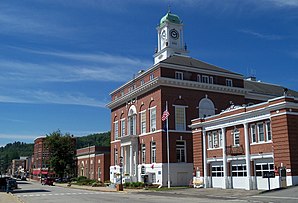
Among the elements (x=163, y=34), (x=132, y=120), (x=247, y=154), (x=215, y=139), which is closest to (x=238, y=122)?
(x=247, y=154)

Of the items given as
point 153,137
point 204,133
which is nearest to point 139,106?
point 153,137

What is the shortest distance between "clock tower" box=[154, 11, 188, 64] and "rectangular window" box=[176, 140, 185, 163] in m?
22.9

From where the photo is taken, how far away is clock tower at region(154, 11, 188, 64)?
72.2 metres

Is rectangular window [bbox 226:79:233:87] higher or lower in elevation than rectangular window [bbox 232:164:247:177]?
higher

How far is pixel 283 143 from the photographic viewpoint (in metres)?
35.2

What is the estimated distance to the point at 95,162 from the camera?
83.5 meters

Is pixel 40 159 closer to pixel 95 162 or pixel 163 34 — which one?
pixel 95 162

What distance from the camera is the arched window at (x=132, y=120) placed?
204 ft

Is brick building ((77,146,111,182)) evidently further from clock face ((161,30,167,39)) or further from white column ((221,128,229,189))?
white column ((221,128,229,189))

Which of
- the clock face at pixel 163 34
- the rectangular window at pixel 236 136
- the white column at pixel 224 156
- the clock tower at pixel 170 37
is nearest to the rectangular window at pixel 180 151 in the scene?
the white column at pixel 224 156

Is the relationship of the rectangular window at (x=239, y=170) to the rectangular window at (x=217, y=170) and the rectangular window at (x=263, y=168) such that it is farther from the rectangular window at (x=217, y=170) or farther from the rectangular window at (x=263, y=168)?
the rectangular window at (x=217, y=170)

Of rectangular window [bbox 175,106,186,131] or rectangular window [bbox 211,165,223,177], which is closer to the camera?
rectangular window [bbox 211,165,223,177]

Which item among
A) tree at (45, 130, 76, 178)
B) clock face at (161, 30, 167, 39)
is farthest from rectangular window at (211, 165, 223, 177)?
tree at (45, 130, 76, 178)

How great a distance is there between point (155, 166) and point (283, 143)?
71.7 feet
